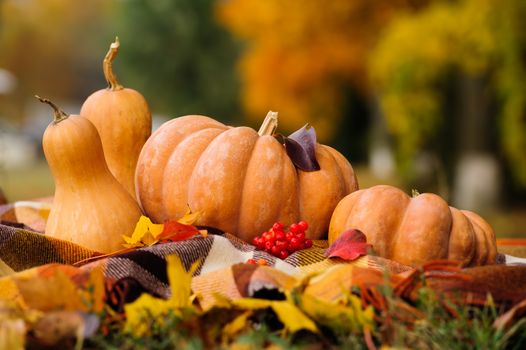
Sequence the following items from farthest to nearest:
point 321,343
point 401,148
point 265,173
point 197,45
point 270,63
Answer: point 197,45, point 270,63, point 401,148, point 265,173, point 321,343

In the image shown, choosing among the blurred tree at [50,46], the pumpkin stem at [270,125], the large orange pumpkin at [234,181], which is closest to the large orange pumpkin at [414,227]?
the large orange pumpkin at [234,181]

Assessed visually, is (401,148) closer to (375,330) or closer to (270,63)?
(270,63)

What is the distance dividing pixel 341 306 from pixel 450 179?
9.78 metres

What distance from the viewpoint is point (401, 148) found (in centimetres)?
1057

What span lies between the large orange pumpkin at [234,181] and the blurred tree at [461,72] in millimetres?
6908

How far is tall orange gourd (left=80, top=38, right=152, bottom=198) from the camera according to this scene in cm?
267

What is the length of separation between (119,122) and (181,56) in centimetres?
2398

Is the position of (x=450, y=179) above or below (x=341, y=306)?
below

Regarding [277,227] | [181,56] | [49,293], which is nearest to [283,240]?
[277,227]

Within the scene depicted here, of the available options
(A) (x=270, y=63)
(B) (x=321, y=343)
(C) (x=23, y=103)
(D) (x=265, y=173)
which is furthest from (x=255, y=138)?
(C) (x=23, y=103)

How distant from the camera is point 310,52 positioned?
650 inches

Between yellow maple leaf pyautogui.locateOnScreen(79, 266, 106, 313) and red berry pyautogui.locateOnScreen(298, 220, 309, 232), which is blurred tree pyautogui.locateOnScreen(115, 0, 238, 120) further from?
yellow maple leaf pyautogui.locateOnScreen(79, 266, 106, 313)

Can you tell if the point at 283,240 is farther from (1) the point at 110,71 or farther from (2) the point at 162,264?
(1) the point at 110,71

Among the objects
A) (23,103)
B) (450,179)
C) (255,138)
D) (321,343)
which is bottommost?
(23,103)
